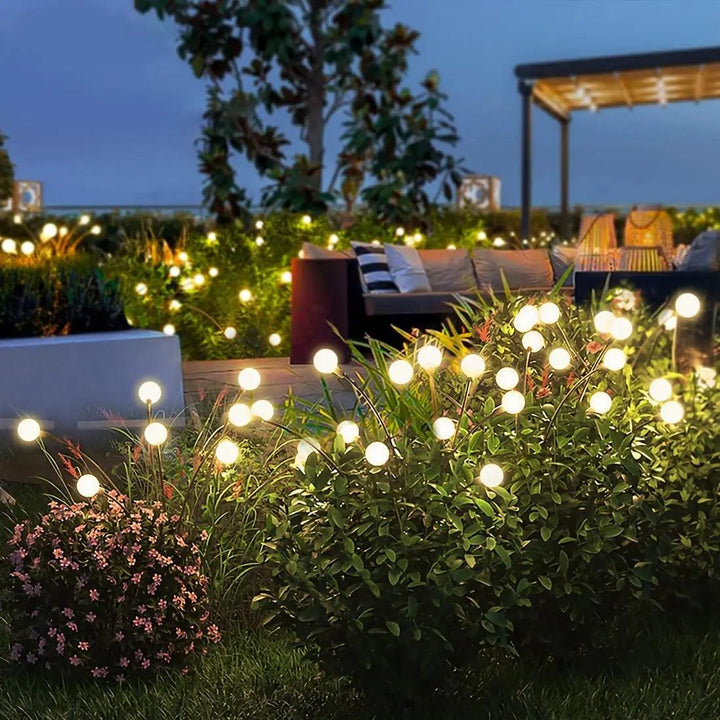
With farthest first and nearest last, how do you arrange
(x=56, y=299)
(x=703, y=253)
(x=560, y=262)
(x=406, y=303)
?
1. (x=560, y=262)
2. (x=703, y=253)
3. (x=406, y=303)
4. (x=56, y=299)

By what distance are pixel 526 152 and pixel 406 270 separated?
604 cm

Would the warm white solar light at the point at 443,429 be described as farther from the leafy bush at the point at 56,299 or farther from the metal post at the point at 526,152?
the metal post at the point at 526,152

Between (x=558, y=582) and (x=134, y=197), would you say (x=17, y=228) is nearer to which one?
(x=134, y=197)

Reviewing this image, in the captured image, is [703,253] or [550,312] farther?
[703,253]

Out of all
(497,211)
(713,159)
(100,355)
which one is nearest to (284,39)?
(713,159)

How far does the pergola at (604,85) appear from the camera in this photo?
1435 centimetres

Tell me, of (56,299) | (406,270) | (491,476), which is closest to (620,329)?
(491,476)

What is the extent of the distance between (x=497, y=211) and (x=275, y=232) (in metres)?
10.9

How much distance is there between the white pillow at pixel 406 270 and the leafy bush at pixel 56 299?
368cm

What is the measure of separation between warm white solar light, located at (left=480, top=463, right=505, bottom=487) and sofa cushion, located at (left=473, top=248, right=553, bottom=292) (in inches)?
278

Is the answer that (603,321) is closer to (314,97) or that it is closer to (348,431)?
(348,431)

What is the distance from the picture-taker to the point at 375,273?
9516mm

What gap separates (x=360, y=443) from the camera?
9.71 feet

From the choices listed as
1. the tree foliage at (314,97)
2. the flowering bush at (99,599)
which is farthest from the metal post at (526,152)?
the flowering bush at (99,599)
